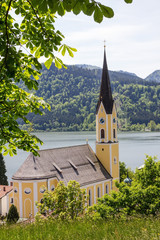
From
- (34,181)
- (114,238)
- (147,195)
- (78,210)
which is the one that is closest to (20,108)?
(114,238)

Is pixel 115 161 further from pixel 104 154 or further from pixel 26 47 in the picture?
pixel 26 47

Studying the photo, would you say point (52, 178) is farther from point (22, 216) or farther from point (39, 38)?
point (39, 38)

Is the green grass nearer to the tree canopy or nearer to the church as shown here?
the tree canopy

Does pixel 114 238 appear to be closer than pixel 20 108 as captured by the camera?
Yes

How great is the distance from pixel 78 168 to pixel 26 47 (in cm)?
2899

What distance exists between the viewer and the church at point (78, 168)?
94.8 feet

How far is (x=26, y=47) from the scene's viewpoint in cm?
469

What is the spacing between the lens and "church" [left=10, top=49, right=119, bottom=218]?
1138 inches

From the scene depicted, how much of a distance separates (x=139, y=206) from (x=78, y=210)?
4.44 metres

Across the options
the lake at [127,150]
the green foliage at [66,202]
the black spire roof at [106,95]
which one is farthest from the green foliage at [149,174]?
the black spire roof at [106,95]

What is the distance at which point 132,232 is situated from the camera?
5.67 meters

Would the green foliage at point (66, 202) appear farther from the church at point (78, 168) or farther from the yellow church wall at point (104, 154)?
the yellow church wall at point (104, 154)

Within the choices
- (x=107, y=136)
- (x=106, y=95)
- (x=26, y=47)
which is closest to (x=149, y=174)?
(x=26, y=47)

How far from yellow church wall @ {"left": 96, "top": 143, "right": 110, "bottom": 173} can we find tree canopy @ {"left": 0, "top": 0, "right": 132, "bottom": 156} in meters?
29.8
